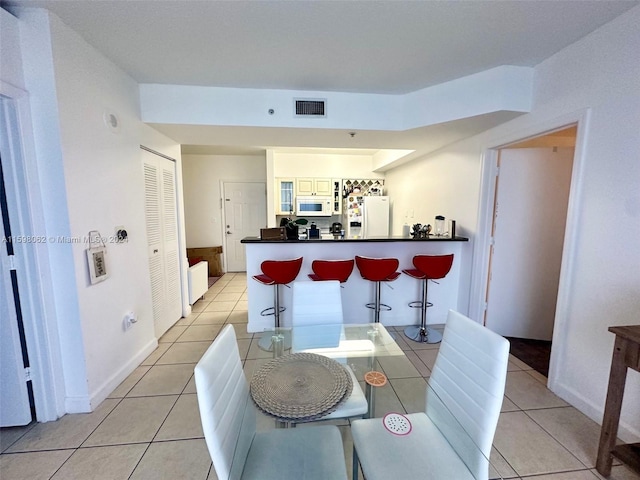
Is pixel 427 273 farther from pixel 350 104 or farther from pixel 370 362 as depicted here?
pixel 350 104

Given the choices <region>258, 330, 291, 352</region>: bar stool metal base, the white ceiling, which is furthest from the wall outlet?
the white ceiling

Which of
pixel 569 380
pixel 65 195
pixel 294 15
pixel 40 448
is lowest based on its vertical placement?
pixel 40 448

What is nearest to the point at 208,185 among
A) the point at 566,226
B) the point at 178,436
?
the point at 178,436

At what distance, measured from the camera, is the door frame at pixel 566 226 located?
1899 millimetres

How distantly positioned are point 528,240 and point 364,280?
176cm

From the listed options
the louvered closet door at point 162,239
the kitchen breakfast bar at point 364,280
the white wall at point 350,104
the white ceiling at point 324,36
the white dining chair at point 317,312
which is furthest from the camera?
the kitchen breakfast bar at point 364,280

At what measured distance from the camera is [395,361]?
162 cm

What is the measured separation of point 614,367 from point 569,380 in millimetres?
722

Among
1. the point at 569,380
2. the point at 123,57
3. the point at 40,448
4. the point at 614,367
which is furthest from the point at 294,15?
the point at 569,380

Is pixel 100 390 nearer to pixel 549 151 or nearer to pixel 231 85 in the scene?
pixel 231 85

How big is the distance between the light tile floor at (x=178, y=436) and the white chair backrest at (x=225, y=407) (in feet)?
1.19

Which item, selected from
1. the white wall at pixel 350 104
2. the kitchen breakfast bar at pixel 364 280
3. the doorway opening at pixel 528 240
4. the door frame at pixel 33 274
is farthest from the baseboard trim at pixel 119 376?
the doorway opening at pixel 528 240

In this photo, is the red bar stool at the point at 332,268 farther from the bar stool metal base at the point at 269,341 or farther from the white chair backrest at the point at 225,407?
the white chair backrest at the point at 225,407

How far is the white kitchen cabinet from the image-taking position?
5.59 m
